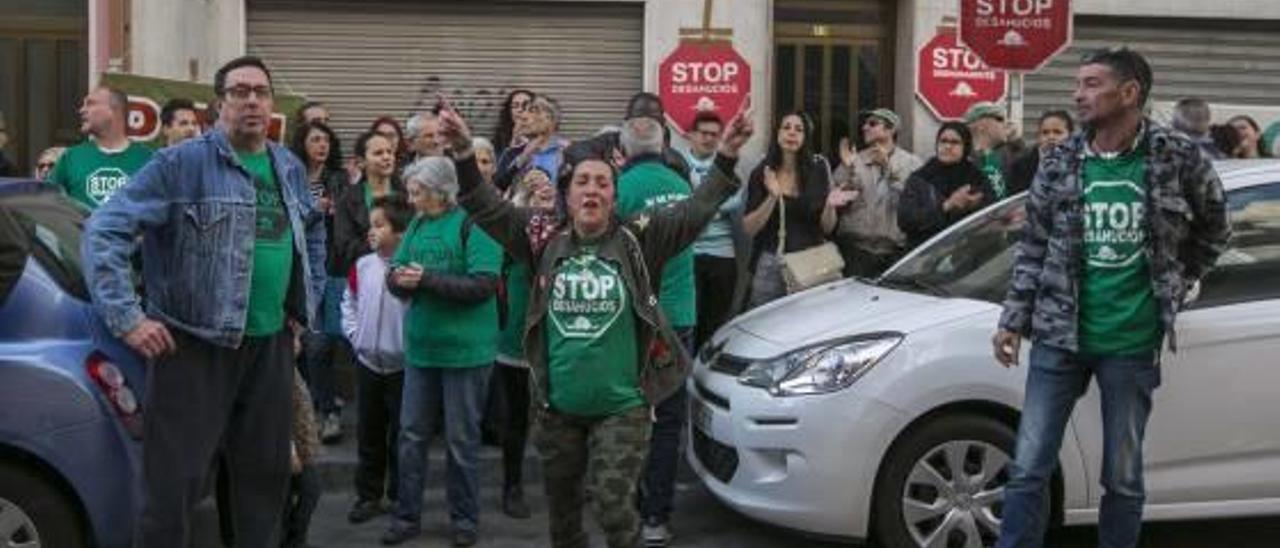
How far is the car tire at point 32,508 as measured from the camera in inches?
189

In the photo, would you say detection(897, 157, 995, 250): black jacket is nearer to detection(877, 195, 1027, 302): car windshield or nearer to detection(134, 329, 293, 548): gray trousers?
detection(877, 195, 1027, 302): car windshield

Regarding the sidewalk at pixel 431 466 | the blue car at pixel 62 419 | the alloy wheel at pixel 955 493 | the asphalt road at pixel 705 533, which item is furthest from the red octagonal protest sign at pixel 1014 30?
the blue car at pixel 62 419

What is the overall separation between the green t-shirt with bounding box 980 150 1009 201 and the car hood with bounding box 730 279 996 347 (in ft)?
7.15

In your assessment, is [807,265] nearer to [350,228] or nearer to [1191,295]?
[350,228]

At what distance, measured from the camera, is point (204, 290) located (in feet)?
14.8

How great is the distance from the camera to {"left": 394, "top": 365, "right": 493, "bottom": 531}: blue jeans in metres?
6.22

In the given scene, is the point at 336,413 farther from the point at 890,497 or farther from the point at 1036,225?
the point at 1036,225

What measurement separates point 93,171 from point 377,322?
201 cm

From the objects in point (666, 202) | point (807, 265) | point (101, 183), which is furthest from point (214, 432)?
point (807, 265)

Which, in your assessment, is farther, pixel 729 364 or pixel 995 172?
pixel 995 172

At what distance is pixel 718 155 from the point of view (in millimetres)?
4848

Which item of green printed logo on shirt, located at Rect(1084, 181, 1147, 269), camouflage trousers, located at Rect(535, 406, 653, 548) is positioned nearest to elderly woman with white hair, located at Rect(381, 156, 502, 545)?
camouflage trousers, located at Rect(535, 406, 653, 548)

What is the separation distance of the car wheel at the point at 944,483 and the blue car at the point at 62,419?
9.05 feet

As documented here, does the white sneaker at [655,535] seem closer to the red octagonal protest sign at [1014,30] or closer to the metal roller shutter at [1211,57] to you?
the red octagonal protest sign at [1014,30]
